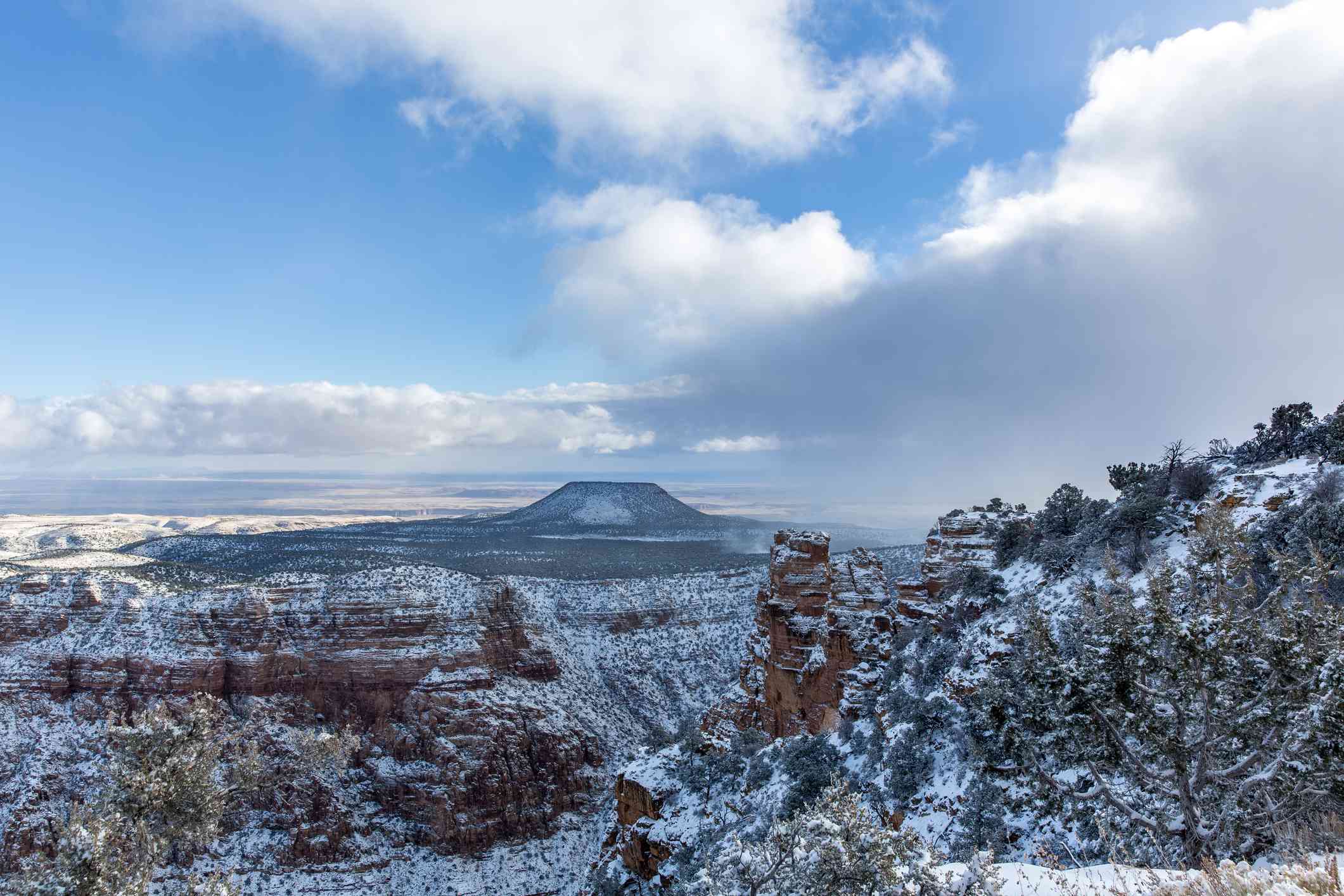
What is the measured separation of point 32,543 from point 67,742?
128633 millimetres

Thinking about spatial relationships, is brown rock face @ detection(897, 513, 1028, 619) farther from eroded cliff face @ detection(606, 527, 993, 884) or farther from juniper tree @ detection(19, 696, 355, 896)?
juniper tree @ detection(19, 696, 355, 896)

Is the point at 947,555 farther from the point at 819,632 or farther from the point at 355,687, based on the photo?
the point at 355,687

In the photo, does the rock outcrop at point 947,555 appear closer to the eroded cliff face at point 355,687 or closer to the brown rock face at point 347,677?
the eroded cliff face at point 355,687

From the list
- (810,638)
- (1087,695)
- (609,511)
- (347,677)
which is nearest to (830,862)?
(1087,695)

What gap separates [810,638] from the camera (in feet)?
106

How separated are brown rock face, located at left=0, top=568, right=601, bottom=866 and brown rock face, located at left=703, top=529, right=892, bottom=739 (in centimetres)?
1764

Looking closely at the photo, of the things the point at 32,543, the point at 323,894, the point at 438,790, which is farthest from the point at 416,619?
the point at 32,543

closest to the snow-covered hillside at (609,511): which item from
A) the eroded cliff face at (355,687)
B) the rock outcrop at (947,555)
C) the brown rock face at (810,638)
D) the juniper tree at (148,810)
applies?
the eroded cliff face at (355,687)

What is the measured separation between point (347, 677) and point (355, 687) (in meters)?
1.01

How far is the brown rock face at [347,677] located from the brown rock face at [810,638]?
17636mm

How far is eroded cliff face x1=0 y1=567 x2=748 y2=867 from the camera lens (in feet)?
131

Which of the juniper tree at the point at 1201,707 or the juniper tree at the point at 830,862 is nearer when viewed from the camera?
the juniper tree at the point at 830,862

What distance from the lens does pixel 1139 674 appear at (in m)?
A: 10.5

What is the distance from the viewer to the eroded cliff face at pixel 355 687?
39.9 m
